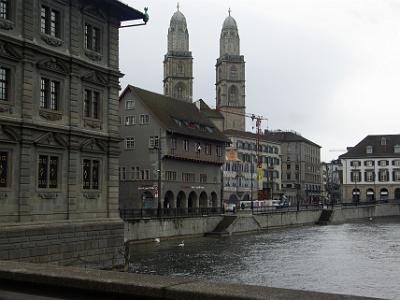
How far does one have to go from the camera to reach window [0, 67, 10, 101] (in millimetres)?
25859

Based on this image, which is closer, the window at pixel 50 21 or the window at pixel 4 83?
the window at pixel 4 83

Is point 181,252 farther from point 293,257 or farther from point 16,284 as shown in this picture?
point 16,284

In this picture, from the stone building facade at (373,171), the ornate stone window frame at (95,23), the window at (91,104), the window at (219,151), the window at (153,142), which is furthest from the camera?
the stone building facade at (373,171)

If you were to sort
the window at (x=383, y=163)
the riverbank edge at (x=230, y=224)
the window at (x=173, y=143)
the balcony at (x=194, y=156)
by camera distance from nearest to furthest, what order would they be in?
the riverbank edge at (x=230, y=224)
the balcony at (x=194, y=156)
the window at (x=173, y=143)
the window at (x=383, y=163)

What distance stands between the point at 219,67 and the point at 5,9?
406ft

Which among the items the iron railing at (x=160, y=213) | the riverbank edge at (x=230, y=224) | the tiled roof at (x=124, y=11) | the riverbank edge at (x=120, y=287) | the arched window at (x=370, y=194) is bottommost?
the riverbank edge at (x=230, y=224)

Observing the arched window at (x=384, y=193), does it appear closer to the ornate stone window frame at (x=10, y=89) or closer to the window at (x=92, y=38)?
the window at (x=92, y=38)

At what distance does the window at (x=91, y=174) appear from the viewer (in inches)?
1206

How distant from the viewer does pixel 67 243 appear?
28531 mm

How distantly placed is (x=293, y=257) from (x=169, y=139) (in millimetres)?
33062

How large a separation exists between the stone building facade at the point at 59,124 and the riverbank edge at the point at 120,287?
18.2 m

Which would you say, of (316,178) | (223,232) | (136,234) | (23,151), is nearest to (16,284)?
(23,151)

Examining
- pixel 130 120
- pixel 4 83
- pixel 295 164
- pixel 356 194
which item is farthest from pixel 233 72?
pixel 4 83

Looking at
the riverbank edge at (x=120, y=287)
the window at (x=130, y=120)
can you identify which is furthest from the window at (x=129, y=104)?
the riverbank edge at (x=120, y=287)
